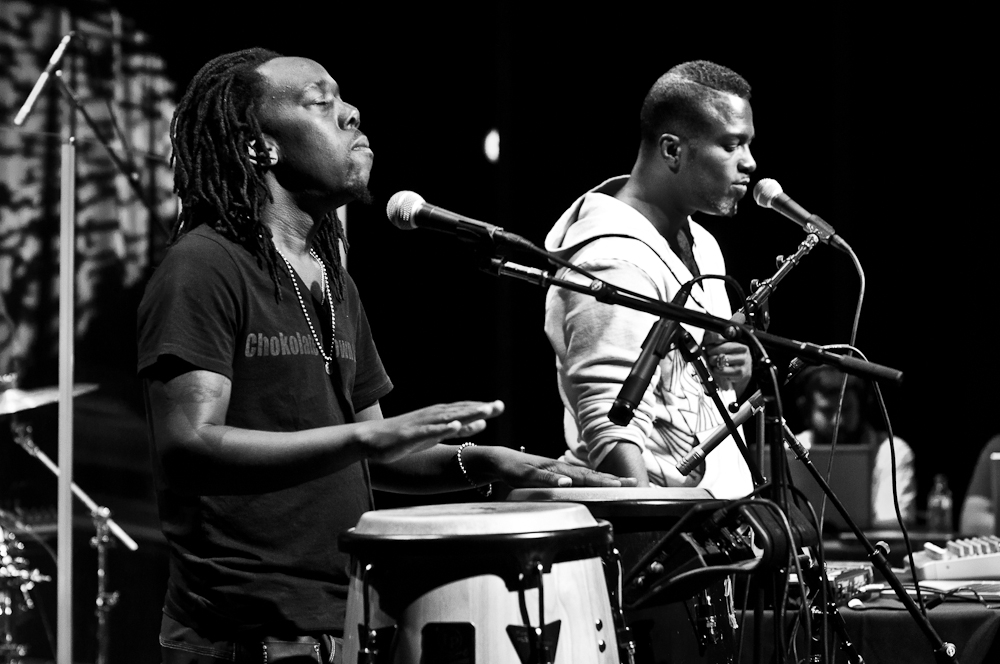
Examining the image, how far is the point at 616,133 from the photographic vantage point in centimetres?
656

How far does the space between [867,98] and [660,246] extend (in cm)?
435

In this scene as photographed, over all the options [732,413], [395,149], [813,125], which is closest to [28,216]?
[395,149]

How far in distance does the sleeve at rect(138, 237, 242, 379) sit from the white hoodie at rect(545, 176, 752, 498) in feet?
3.38

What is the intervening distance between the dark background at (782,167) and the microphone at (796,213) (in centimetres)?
349

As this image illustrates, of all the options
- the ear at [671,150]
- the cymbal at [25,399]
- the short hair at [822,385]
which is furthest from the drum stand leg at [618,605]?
the short hair at [822,385]

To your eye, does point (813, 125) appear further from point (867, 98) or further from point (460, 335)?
point (460, 335)

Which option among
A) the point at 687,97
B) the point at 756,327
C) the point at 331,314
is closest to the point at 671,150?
the point at 687,97

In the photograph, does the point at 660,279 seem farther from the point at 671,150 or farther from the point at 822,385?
the point at 822,385

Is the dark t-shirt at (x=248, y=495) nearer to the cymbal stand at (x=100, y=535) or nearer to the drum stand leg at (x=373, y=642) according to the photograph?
the drum stand leg at (x=373, y=642)

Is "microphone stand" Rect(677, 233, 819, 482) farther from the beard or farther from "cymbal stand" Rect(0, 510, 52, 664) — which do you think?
"cymbal stand" Rect(0, 510, 52, 664)

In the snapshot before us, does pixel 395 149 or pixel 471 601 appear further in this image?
pixel 395 149

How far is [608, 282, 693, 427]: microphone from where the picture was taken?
77.7 inches

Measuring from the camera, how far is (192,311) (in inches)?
77.7

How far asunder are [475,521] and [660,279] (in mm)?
1415
